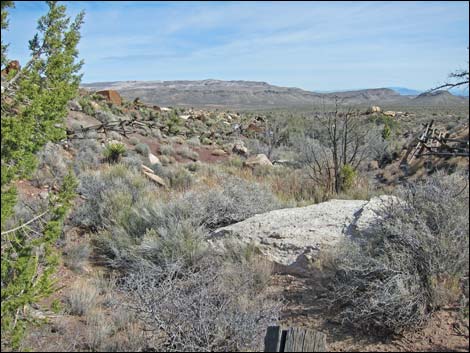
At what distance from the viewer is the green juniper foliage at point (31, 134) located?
3631mm

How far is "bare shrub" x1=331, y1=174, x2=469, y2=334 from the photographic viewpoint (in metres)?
4.34

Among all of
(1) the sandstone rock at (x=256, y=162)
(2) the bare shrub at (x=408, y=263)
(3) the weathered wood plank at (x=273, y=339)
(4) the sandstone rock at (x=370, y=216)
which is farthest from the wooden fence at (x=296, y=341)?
(1) the sandstone rock at (x=256, y=162)

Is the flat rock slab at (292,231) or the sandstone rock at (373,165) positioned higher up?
the flat rock slab at (292,231)

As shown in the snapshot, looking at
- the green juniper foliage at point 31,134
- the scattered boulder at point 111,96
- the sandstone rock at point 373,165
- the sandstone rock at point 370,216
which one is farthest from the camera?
the scattered boulder at point 111,96

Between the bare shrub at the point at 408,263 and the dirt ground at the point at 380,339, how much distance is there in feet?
0.34

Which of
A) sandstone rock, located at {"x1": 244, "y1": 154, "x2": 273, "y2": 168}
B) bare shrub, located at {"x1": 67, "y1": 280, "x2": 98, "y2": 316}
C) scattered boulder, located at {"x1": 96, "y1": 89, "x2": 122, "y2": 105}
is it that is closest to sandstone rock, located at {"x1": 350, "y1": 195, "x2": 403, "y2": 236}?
bare shrub, located at {"x1": 67, "y1": 280, "x2": 98, "y2": 316}

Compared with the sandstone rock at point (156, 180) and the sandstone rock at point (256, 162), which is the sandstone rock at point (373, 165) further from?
the sandstone rock at point (156, 180)

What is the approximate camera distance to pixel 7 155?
12.0 ft

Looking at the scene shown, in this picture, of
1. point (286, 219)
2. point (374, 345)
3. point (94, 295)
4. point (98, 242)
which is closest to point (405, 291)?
point (374, 345)

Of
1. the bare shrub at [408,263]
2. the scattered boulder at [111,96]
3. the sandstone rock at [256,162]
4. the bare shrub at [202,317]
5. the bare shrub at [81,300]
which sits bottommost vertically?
the bare shrub at [81,300]

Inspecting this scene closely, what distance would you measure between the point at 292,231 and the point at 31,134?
4037 millimetres

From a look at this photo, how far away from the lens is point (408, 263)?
15.2 feet

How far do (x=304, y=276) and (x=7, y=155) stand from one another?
4.01 meters

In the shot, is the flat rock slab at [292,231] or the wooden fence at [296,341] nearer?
the wooden fence at [296,341]
